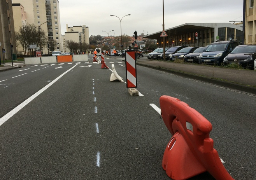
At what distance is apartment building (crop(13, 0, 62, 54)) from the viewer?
11450 centimetres

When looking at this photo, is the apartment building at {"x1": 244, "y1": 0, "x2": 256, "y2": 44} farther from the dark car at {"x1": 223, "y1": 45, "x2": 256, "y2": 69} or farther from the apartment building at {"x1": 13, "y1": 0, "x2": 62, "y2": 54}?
the apartment building at {"x1": 13, "y1": 0, "x2": 62, "y2": 54}

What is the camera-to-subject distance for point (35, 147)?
3.91 m

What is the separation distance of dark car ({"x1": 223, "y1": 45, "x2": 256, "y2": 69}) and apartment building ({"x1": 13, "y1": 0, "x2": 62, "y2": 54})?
92.0m

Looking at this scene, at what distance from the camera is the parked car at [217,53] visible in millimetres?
18359

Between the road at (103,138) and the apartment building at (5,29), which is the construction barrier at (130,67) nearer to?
the road at (103,138)

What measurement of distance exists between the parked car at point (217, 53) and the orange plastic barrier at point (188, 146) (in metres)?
16.3

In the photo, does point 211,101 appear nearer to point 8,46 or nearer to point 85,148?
point 85,148

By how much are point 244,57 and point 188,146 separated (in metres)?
14.2

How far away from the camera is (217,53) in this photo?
18.5 m

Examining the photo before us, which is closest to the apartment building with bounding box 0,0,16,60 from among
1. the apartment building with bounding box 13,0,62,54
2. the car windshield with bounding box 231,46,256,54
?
the apartment building with bounding box 13,0,62,54

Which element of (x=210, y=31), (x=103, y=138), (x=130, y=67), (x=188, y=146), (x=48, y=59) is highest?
(x=210, y=31)

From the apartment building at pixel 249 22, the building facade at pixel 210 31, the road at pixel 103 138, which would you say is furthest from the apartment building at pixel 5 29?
the road at pixel 103 138

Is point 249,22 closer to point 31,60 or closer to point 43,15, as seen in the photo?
point 31,60

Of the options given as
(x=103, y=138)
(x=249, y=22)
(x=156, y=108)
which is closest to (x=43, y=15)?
(x=249, y=22)
